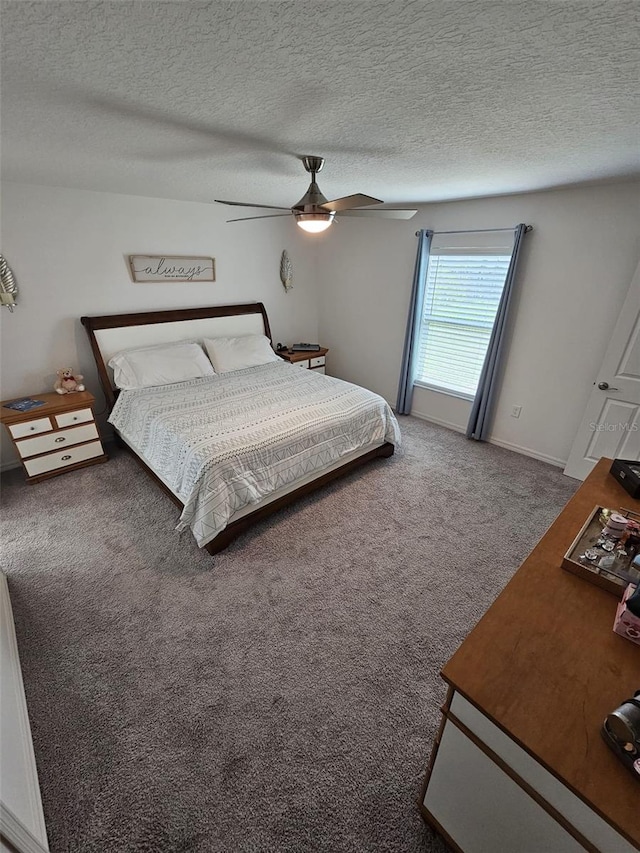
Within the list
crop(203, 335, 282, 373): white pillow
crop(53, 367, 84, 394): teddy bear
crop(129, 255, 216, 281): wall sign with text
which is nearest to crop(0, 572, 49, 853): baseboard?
crop(53, 367, 84, 394): teddy bear

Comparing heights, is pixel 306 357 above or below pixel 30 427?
above

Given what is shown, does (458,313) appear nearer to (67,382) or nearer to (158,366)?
(158,366)

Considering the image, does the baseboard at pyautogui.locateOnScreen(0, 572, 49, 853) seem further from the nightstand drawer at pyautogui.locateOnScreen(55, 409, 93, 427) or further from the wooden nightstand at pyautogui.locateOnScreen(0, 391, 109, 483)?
the nightstand drawer at pyautogui.locateOnScreen(55, 409, 93, 427)

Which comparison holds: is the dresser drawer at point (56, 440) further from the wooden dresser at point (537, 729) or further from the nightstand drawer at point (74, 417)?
the wooden dresser at point (537, 729)

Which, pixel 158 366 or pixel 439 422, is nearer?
pixel 158 366

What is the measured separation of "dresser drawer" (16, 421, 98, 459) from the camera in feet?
9.09

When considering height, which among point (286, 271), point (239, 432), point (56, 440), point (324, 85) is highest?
point (324, 85)

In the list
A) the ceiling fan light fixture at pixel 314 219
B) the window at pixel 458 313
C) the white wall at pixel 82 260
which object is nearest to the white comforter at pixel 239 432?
the white wall at pixel 82 260

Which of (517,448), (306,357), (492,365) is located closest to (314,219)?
(492,365)

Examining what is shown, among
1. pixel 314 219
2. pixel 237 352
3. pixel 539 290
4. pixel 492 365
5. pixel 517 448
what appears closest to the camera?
pixel 314 219

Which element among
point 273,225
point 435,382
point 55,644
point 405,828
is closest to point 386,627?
point 405,828

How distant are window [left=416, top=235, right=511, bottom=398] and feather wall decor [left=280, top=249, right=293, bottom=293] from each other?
172 cm

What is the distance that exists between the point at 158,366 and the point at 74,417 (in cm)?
81

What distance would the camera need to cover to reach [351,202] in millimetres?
1662
